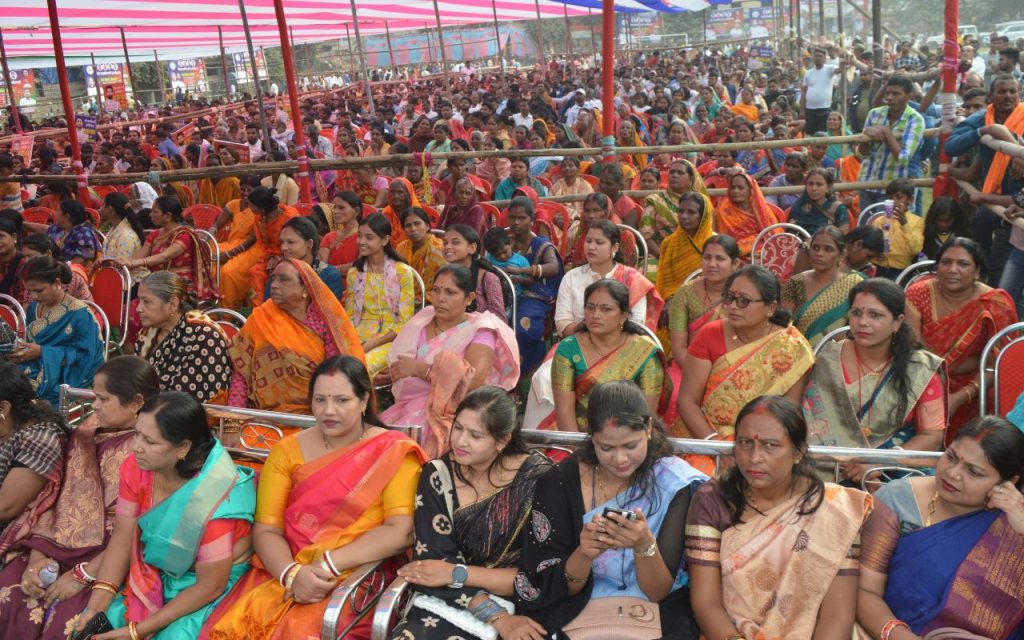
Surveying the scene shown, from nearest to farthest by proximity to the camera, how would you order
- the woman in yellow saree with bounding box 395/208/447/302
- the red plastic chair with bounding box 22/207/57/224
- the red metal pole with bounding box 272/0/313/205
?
the woman in yellow saree with bounding box 395/208/447/302 → the red metal pole with bounding box 272/0/313/205 → the red plastic chair with bounding box 22/207/57/224

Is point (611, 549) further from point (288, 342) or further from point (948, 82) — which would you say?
point (948, 82)

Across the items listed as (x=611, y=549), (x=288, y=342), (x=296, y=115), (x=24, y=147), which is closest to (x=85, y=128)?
(x=24, y=147)

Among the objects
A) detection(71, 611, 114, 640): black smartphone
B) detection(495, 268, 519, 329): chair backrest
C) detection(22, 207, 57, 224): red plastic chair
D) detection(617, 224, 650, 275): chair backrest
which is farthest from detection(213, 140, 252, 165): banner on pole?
detection(71, 611, 114, 640): black smartphone

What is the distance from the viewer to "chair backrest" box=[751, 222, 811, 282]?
17.4ft

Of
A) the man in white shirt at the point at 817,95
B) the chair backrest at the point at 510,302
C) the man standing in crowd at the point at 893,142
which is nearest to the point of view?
the chair backrest at the point at 510,302

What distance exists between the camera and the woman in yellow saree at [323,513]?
2.83 meters

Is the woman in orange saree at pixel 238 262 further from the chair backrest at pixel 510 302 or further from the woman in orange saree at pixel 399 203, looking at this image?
the chair backrest at pixel 510 302

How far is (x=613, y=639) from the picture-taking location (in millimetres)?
2516

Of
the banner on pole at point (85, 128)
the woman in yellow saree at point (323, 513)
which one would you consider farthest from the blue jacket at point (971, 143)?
the banner on pole at point (85, 128)

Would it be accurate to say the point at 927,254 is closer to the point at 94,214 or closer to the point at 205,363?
the point at 205,363

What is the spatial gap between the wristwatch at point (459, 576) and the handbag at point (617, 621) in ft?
1.07

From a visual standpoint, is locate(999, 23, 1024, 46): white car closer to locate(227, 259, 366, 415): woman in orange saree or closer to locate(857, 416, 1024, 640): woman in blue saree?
locate(227, 259, 366, 415): woman in orange saree

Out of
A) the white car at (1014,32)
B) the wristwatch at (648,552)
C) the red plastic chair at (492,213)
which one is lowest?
the wristwatch at (648,552)

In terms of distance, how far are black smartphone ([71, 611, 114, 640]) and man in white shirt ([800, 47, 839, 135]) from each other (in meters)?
12.8
